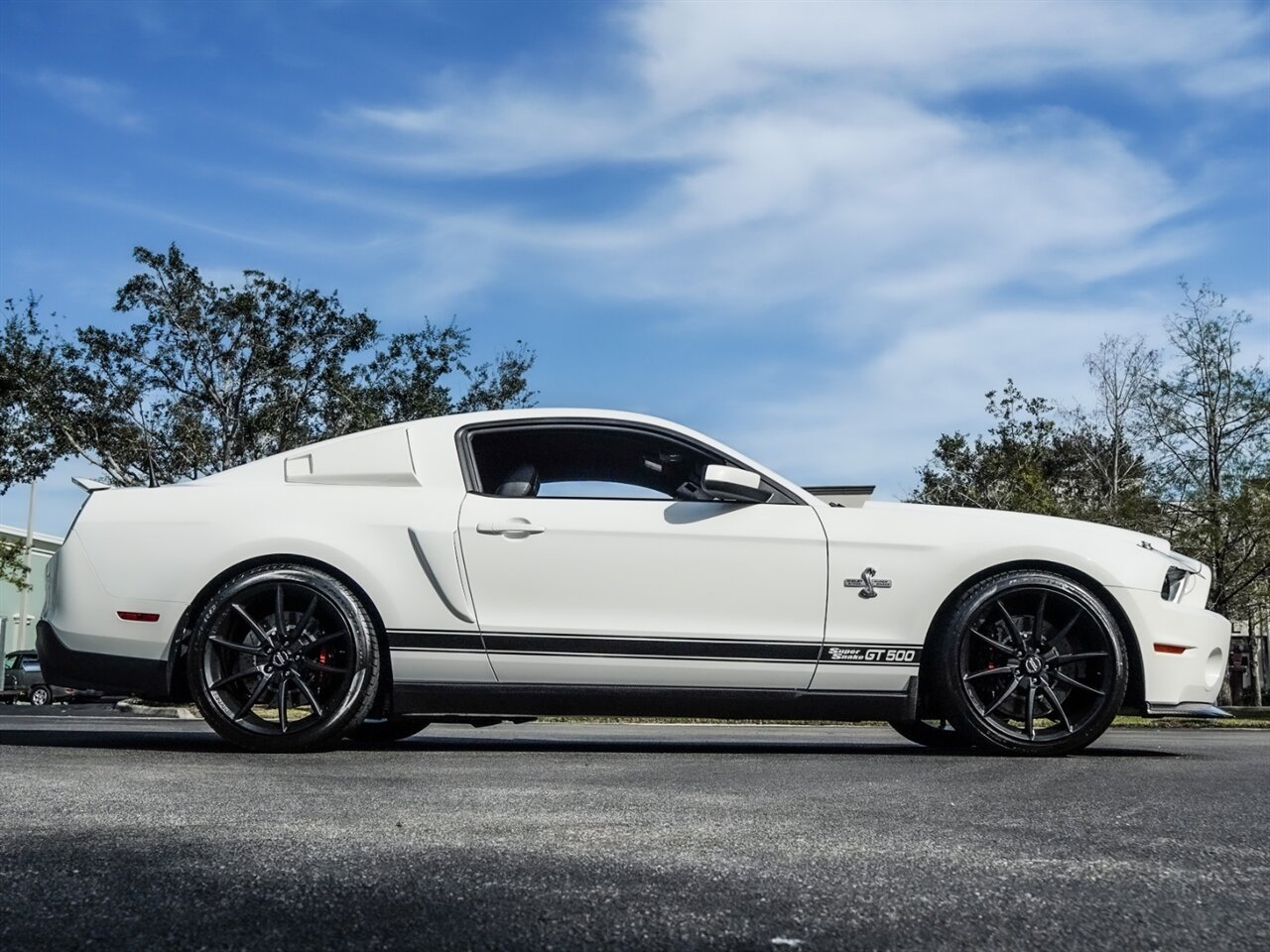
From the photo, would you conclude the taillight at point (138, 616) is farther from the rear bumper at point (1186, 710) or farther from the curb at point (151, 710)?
the curb at point (151, 710)

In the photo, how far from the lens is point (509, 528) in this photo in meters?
5.68

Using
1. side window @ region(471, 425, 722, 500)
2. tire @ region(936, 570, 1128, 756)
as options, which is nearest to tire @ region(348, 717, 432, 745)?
side window @ region(471, 425, 722, 500)

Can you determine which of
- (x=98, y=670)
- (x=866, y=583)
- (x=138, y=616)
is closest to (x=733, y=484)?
(x=866, y=583)

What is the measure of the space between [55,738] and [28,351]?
65.2 feet

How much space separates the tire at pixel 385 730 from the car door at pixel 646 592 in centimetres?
123

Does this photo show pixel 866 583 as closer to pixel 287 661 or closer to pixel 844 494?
pixel 844 494

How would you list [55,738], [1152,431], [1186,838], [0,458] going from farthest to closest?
1. [1152,431]
2. [0,458]
3. [55,738]
4. [1186,838]

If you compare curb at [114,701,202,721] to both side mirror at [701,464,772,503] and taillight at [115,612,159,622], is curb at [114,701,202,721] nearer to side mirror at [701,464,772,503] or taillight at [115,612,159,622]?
taillight at [115,612,159,622]

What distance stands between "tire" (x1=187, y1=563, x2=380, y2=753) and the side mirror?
5.02 ft

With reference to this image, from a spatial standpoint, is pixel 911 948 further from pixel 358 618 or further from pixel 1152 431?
pixel 1152 431

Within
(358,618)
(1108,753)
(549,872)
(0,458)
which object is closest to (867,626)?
(1108,753)

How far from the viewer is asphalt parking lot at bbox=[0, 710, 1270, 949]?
2.18m

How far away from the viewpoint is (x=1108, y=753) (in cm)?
615

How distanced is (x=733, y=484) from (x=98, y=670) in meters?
2.82
